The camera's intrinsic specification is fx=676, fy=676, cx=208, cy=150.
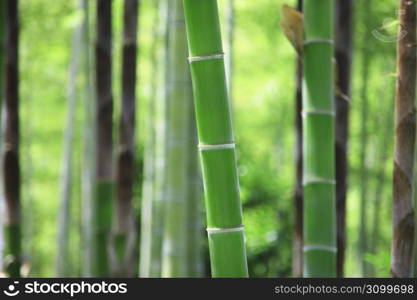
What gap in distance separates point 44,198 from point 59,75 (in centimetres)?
367

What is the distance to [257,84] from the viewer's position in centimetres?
937

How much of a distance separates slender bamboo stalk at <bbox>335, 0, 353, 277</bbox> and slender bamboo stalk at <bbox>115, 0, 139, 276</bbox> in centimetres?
105

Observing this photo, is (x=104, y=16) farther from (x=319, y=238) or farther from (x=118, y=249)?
(x=319, y=238)

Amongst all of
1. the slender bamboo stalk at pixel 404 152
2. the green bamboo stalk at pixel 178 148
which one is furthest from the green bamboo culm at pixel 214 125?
the green bamboo stalk at pixel 178 148

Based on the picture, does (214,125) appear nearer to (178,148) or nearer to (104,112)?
(178,148)

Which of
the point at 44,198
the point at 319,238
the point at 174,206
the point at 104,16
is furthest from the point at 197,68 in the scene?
the point at 44,198

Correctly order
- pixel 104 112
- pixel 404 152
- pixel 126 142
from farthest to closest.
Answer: pixel 126 142 → pixel 104 112 → pixel 404 152

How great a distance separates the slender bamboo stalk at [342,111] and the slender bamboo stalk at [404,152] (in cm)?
85

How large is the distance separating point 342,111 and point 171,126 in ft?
2.40

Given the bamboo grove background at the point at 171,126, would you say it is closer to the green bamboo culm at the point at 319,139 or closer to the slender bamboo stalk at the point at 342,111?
the slender bamboo stalk at the point at 342,111

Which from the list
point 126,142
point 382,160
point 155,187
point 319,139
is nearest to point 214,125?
point 319,139

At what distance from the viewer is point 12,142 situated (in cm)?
291

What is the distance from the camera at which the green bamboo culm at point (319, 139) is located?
1904mm

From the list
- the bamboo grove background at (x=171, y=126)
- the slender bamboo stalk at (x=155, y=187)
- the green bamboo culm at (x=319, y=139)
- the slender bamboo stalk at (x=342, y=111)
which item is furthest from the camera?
the slender bamboo stalk at (x=155, y=187)
